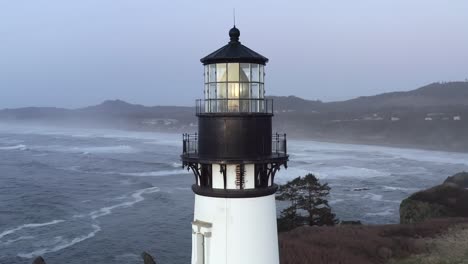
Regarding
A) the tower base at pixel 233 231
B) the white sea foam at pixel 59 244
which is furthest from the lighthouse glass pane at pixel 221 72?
the white sea foam at pixel 59 244

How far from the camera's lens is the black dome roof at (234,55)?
779 cm

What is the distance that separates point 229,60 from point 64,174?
48.8 metres

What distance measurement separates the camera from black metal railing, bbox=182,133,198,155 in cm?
845

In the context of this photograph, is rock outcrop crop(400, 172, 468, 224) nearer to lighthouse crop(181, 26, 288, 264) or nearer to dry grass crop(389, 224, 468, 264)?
dry grass crop(389, 224, 468, 264)

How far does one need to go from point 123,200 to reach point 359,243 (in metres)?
24.8

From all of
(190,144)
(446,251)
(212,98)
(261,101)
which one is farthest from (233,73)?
(446,251)

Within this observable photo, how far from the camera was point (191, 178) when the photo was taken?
51.2 meters

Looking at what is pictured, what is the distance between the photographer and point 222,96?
26.2ft

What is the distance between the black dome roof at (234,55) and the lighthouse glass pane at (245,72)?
12 cm

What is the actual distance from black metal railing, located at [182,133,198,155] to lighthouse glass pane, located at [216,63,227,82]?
44.8 inches

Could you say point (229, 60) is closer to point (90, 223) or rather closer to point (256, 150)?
point (256, 150)

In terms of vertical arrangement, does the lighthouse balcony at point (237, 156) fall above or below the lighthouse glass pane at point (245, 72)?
below

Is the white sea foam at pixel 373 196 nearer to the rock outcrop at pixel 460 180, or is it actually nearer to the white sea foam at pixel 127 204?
the rock outcrop at pixel 460 180

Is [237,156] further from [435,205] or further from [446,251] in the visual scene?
[435,205]
